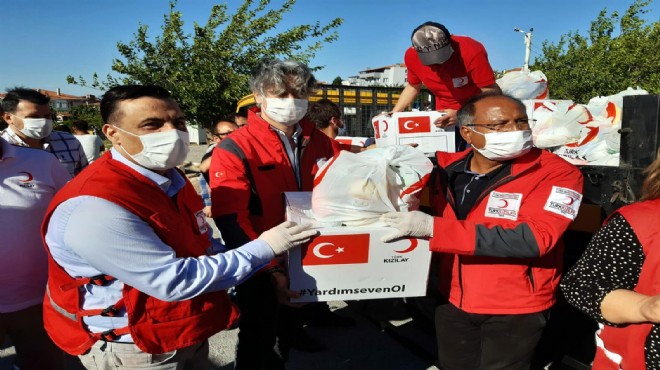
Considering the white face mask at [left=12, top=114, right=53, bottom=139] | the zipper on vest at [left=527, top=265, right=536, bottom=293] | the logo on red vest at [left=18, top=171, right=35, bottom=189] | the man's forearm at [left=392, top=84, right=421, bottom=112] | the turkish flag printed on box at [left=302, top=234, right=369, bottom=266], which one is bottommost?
the zipper on vest at [left=527, top=265, right=536, bottom=293]

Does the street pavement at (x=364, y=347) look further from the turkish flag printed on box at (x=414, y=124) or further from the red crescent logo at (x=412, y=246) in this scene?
the red crescent logo at (x=412, y=246)

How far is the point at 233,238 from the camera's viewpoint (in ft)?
6.91

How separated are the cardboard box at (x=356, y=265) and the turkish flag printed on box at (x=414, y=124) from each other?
1402 millimetres

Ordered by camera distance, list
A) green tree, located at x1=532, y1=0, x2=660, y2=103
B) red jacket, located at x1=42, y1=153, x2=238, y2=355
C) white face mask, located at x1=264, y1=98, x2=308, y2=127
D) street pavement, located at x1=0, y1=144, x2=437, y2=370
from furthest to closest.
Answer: green tree, located at x1=532, y1=0, x2=660, y2=103 < street pavement, located at x1=0, y1=144, x2=437, y2=370 < white face mask, located at x1=264, y1=98, x2=308, y2=127 < red jacket, located at x1=42, y1=153, x2=238, y2=355

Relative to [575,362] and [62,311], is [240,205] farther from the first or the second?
[575,362]

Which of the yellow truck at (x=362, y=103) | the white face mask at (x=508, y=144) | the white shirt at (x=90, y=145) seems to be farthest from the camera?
the white shirt at (x=90, y=145)

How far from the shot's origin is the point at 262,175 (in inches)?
88.8

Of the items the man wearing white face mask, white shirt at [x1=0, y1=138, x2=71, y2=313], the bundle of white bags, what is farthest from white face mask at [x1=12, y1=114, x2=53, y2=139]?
the bundle of white bags

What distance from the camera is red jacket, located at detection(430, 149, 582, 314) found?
1.77 metres

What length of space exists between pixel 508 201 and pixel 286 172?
1094mm

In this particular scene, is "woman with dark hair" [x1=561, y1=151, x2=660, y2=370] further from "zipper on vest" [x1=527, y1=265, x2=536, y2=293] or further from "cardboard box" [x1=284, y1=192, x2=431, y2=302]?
"cardboard box" [x1=284, y1=192, x2=431, y2=302]

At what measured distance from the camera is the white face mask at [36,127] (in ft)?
11.8

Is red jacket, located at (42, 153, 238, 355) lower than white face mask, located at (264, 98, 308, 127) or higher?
lower

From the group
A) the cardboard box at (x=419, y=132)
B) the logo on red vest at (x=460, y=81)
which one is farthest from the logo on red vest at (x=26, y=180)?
the logo on red vest at (x=460, y=81)
